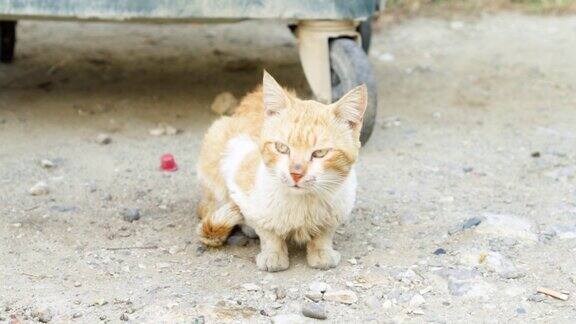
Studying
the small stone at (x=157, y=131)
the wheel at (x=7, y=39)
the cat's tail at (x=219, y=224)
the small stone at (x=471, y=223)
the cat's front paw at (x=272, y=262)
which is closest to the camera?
the cat's front paw at (x=272, y=262)

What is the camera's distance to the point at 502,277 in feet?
9.68

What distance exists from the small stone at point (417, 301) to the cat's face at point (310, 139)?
40cm

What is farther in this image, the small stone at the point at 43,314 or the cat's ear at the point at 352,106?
the cat's ear at the point at 352,106

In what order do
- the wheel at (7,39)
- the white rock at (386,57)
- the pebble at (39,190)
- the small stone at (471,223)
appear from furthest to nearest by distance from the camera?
the white rock at (386,57), the wheel at (7,39), the pebble at (39,190), the small stone at (471,223)

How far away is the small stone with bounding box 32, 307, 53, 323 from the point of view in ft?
8.67

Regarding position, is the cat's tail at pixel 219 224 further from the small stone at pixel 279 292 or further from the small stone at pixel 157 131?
the small stone at pixel 157 131

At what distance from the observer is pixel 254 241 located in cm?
324

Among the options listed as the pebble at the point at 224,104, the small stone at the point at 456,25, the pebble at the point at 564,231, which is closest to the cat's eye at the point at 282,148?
the pebble at the point at 564,231

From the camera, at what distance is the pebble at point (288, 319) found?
2.65 meters

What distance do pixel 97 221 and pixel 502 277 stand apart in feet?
4.70

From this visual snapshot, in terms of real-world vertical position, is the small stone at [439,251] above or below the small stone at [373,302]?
above

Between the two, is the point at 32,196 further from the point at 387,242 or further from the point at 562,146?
the point at 562,146

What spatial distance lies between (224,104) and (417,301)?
7.19ft

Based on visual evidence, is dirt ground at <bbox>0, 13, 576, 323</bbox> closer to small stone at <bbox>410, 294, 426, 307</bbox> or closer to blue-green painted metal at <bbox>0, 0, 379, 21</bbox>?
small stone at <bbox>410, 294, 426, 307</bbox>
